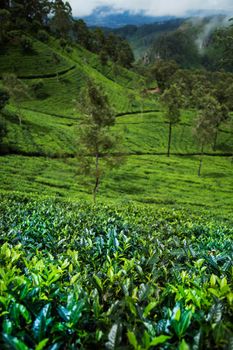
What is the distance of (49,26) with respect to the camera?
169 metres

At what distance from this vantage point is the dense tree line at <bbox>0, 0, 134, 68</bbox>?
13560 centimetres

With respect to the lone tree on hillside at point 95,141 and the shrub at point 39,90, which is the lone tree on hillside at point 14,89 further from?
Result: the lone tree on hillside at point 95,141

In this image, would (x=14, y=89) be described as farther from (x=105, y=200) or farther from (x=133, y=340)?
(x=133, y=340)

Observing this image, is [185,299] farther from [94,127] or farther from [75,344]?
[94,127]

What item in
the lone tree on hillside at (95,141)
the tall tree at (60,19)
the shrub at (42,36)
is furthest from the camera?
the tall tree at (60,19)

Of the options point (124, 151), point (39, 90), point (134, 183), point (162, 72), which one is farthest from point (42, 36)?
point (124, 151)

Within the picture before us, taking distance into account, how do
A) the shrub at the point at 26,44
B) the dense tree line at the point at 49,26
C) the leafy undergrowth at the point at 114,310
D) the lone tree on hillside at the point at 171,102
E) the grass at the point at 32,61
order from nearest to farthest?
the leafy undergrowth at the point at 114,310
the lone tree on hillside at the point at 171,102
the grass at the point at 32,61
the shrub at the point at 26,44
the dense tree line at the point at 49,26

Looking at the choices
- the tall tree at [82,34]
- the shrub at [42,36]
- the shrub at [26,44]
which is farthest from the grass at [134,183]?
the tall tree at [82,34]

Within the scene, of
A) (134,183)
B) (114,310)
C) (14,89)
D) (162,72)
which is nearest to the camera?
(114,310)

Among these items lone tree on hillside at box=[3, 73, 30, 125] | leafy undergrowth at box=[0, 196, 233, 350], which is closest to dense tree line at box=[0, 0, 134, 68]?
lone tree on hillside at box=[3, 73, 30, 125]

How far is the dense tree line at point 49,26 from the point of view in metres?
136

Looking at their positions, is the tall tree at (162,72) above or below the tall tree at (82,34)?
below

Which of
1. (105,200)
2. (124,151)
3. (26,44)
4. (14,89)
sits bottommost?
(105,200)

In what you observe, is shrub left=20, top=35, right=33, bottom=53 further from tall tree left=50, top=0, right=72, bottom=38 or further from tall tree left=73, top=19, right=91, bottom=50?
tall tree left=73, top=19, right=91, bottom=50
